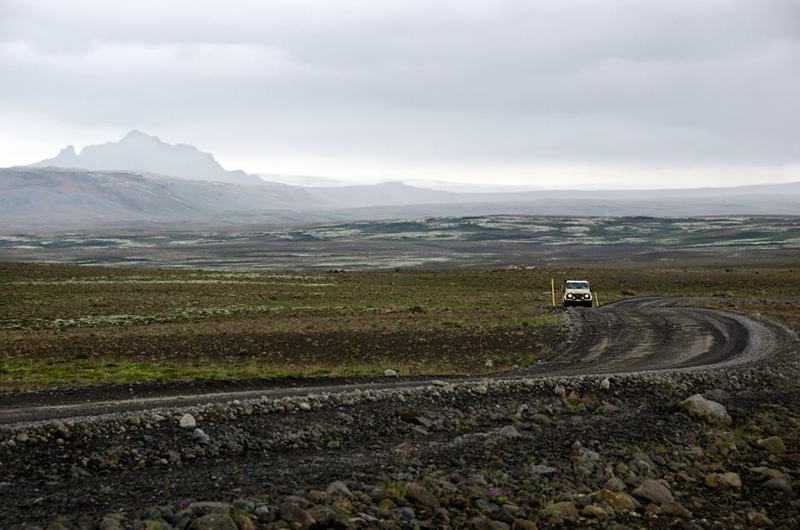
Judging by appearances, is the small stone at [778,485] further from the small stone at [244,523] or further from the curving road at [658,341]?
the small stone at [244,523]

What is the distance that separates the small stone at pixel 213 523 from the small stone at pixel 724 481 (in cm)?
856

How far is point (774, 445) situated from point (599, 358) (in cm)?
1050

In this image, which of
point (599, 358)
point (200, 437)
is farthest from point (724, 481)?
point (599, 358)

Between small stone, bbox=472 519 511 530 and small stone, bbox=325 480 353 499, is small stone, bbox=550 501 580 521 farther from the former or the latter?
small stone, bbox=325 480 353 499

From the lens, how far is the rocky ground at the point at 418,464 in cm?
1067

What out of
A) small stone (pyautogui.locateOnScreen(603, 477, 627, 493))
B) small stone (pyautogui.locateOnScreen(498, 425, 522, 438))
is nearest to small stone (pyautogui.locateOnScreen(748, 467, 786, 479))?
small stone (pyautogui.locateOnScreen(603, 477, 627, 493))

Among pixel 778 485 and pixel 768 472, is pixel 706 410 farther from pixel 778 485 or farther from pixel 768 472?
pixel 778 485

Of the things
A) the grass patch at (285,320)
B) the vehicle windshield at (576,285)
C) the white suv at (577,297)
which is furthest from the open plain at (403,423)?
the vehicle windshield at (576,285)

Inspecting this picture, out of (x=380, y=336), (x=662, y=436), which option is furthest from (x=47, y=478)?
(x=380, y=336)

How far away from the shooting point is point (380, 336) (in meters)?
31.7

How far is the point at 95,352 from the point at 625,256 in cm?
11734

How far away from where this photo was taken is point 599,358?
25500mm

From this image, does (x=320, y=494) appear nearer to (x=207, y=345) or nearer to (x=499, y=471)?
(x=499, y=471)

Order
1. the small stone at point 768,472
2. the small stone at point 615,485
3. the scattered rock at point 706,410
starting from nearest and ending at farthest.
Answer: the small stone at point 615,485 < the small stone at point 768,472 < the scattered rock at point 706,410
